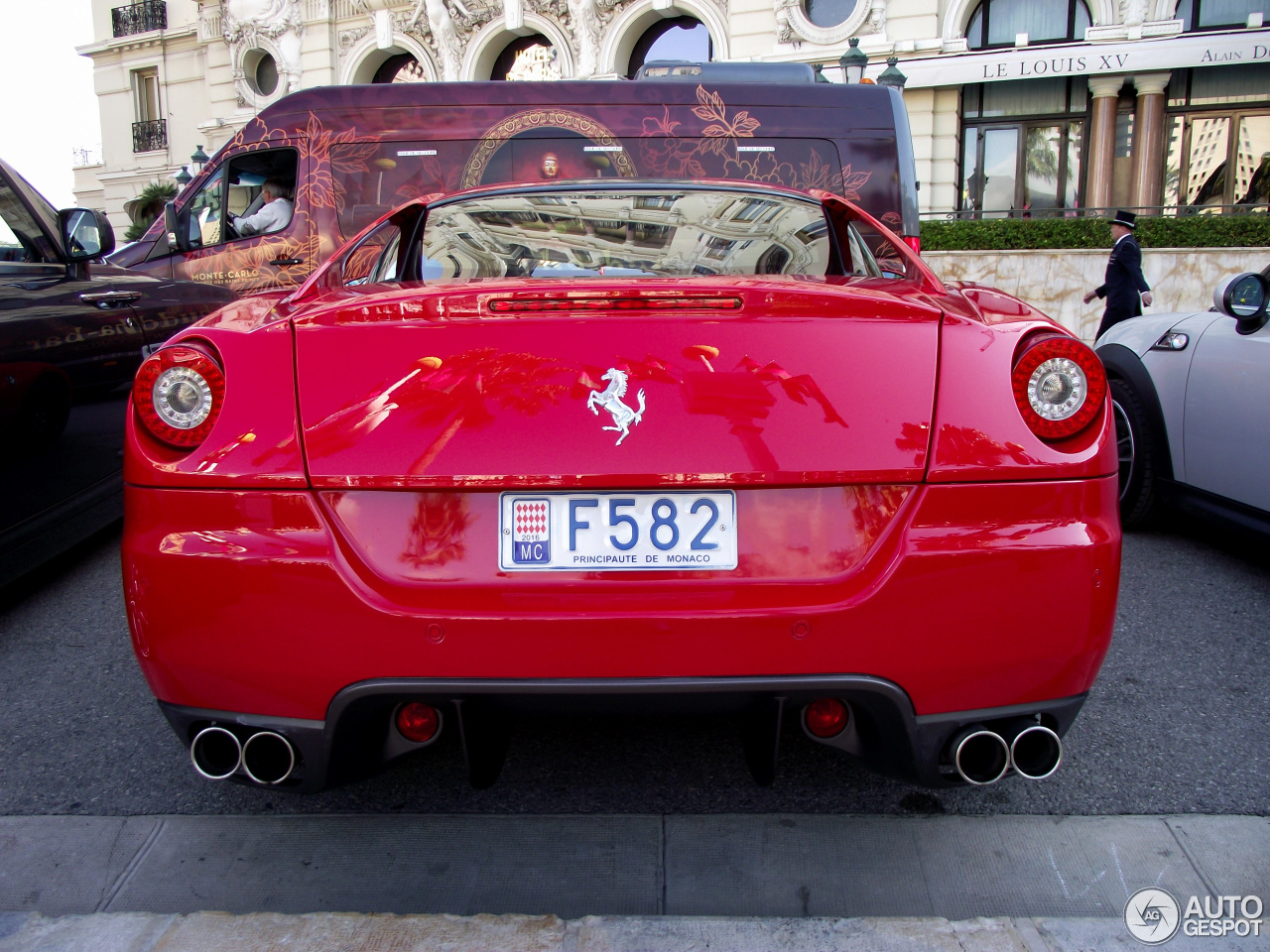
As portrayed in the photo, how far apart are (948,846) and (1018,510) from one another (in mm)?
821

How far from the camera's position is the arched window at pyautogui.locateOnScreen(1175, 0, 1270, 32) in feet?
60.4

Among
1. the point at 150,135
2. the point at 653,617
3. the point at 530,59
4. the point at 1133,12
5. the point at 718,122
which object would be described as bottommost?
the point at 653,617

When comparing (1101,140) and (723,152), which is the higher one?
(1101,140)

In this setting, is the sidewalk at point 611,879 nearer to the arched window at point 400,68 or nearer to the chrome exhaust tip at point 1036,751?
the chrome exhaust tip at point 1036,751

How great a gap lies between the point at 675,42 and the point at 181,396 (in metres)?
22.4

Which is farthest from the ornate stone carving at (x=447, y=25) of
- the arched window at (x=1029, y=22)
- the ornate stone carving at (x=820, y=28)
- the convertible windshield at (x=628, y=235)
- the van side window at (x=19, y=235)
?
the convertible windshield at (x=628, y=235)

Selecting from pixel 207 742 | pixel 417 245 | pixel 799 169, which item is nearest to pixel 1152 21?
pixel 799 169

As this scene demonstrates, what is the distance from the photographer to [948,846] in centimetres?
209

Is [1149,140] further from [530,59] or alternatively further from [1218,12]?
[530,59]

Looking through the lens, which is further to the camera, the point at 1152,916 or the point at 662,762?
the point at 662,762

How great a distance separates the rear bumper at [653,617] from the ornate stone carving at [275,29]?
1013 inches

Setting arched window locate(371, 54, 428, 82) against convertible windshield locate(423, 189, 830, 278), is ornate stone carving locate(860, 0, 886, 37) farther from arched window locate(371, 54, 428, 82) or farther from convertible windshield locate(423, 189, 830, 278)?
convertible windshield locate(423, 189, 830, 278)

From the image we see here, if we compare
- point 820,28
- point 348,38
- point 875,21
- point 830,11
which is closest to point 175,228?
point 820,28

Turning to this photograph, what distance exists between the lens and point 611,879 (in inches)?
78.3
